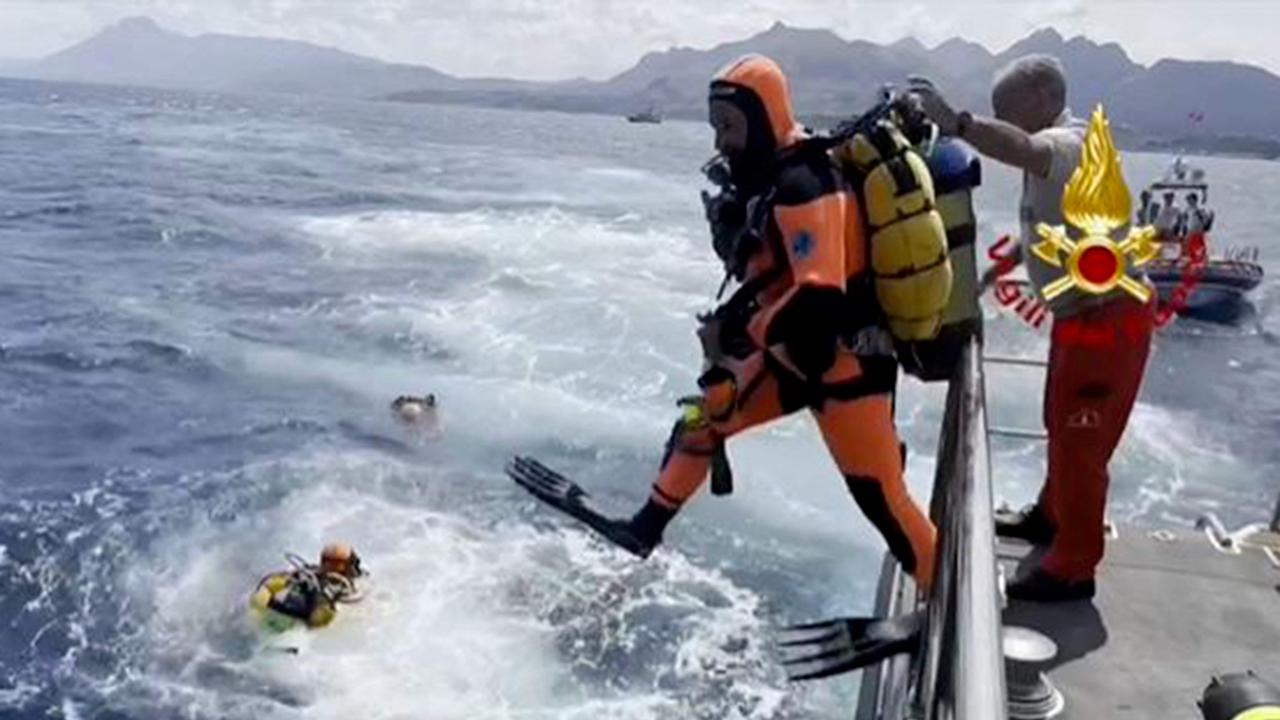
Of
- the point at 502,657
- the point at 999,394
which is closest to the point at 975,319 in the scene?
the point at 502,657

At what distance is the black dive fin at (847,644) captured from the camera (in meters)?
3.47

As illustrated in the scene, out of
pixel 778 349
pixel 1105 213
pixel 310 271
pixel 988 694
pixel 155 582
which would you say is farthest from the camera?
pixel 310 271

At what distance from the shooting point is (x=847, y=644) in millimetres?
3523

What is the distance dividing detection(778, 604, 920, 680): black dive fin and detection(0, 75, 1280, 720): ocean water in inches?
352

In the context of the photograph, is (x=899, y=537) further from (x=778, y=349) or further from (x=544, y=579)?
(x=544, y=579)

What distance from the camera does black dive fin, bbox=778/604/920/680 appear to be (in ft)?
11.4

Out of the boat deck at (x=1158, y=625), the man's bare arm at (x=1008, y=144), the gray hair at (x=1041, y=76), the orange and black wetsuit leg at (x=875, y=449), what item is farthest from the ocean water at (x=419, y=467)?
the man's bare arm at (x=1008, y=144)

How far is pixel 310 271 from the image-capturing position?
3353 centimetres

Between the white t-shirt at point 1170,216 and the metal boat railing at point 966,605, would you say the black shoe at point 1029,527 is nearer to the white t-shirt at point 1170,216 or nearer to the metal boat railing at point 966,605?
the metal boat railing at point 966,605

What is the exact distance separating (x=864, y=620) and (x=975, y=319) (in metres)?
1.47

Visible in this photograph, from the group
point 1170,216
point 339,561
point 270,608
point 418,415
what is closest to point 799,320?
point 270,608

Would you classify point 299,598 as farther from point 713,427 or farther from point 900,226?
point 900,226

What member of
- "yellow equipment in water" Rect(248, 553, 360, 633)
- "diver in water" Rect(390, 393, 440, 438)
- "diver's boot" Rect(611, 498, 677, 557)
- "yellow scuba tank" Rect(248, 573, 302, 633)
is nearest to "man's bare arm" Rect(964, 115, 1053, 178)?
"diver's boot" Rect(611, 498, 677, 557)

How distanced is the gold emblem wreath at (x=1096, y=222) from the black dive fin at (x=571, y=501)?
205 cm
